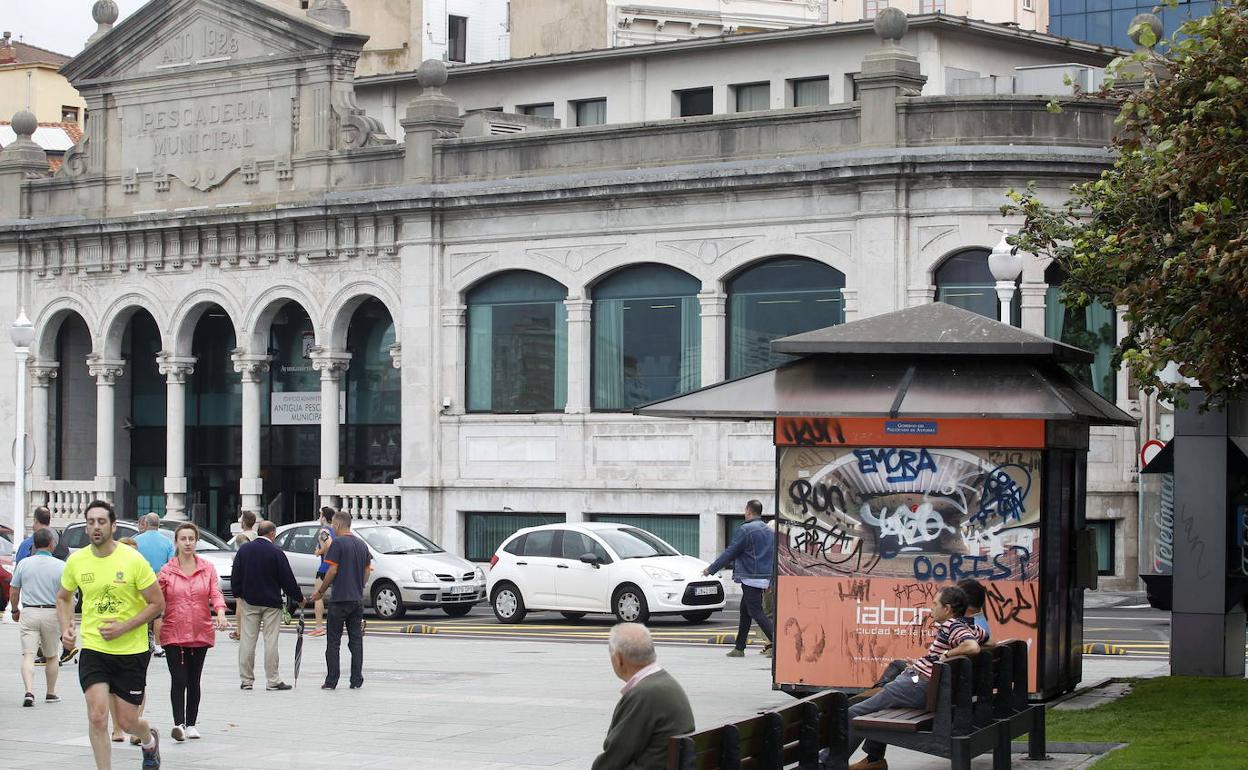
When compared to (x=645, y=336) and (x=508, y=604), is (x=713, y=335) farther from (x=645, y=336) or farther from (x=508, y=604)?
(x=508, y=604)

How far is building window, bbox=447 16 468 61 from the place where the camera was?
180 ft

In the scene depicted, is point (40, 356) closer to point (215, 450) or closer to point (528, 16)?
point (215, 450)

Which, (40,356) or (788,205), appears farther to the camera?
(40,356)

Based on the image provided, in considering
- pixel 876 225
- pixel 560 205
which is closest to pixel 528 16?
pixel 560 205

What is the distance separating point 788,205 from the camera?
36.1 meters

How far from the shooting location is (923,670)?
14.4m

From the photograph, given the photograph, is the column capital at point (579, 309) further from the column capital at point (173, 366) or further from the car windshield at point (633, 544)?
the column capital at point (173, 366)

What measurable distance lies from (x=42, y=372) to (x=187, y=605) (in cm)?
3036

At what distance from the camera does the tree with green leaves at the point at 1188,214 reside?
16.2 m

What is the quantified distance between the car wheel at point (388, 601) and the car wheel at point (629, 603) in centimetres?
391

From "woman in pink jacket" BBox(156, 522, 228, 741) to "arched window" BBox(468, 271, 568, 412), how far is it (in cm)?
2165

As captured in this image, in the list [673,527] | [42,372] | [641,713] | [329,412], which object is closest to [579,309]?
[673,527]

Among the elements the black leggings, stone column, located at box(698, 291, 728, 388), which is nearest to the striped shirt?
the black leggings

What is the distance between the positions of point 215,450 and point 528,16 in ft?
49.8
